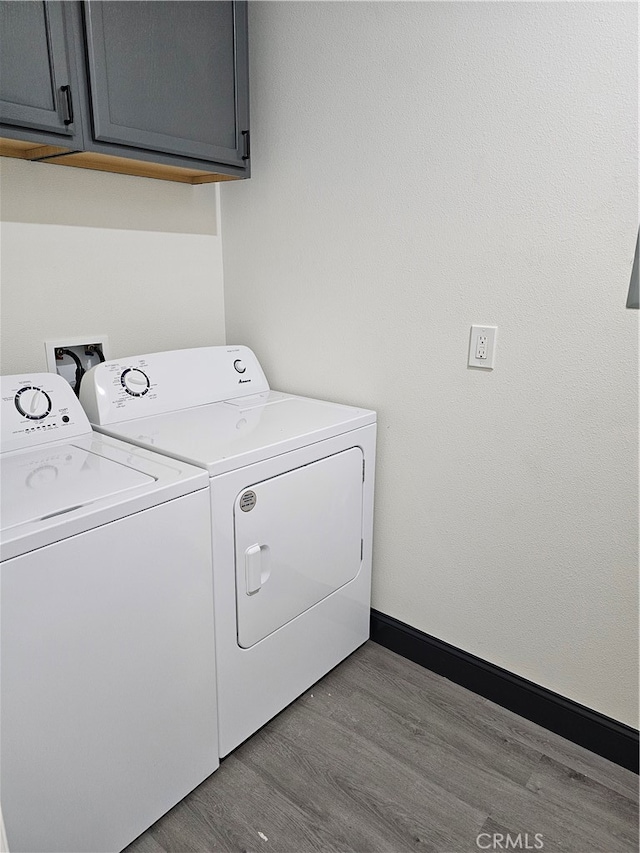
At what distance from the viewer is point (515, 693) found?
1.71m

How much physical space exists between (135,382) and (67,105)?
734 millimetres

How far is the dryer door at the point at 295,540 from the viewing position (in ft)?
4.79

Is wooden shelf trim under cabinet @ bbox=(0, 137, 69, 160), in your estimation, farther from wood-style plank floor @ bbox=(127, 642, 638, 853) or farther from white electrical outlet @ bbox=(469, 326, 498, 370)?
wood-style plank floor @ bbox=(127, 642, 638, 853)

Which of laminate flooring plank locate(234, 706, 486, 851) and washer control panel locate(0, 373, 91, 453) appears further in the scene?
washer control panel locate(0, 373, 91, 453)

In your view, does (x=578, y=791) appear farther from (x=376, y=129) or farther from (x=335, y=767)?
(x=376, y=129)

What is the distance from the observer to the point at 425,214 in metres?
1.63

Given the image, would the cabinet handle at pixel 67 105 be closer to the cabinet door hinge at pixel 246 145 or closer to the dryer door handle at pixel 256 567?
the cabinet door hinge at pixel 246 145

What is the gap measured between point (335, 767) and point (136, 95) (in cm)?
184

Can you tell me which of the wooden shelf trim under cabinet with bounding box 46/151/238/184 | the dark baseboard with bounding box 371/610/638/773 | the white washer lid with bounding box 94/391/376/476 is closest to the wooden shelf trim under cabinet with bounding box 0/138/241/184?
the wooden shelf trim under cabinet with bounding box 46/151/238/184

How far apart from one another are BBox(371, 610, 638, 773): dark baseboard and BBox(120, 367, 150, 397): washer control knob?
3.56 ft

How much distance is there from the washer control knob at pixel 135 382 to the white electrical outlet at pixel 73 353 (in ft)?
0.66

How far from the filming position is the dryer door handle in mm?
1458

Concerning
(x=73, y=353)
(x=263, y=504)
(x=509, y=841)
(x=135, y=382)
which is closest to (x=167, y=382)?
(x=135, y=382)

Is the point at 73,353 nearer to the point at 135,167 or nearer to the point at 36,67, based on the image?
the point at 135,167
